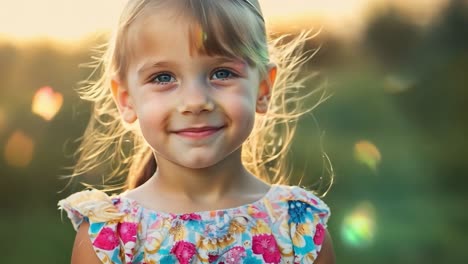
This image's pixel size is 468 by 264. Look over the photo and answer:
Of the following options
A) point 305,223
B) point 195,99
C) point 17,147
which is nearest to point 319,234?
point 305,223

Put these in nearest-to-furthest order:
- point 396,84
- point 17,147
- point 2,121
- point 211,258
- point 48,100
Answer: point 211,258, point 48,100, point 2,121, point 17,147, point 396,84

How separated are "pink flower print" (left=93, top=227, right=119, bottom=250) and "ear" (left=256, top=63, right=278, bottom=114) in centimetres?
55

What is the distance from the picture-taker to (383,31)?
715cm

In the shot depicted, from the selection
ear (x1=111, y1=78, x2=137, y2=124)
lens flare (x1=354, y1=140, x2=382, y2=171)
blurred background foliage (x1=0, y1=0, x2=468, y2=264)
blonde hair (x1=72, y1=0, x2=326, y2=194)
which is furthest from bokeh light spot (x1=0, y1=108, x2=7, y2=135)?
ear (x1=111, y1=78, x2=137, y2=124)

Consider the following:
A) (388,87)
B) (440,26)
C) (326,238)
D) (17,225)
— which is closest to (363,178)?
(388,87)

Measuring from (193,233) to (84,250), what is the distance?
32 cm

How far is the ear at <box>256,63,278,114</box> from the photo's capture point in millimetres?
2727

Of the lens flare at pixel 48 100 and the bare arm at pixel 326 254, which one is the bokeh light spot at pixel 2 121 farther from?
the bare arm at pixel 326 254

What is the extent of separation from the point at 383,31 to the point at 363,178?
1124 millimetres

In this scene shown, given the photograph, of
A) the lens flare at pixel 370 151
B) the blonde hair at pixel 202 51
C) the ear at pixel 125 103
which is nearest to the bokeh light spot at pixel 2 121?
the lens flare at pixel 370 151

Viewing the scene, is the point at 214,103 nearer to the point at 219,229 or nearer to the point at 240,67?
the point at 240,67

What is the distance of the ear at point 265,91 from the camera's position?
8.95 feet

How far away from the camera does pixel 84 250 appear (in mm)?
2631

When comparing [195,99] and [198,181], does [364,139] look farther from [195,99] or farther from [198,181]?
[195,99]
